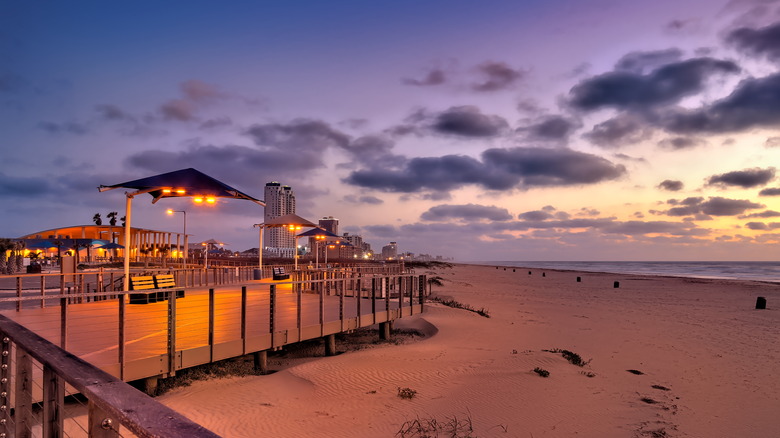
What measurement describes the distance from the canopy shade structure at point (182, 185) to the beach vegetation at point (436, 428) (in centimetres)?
742

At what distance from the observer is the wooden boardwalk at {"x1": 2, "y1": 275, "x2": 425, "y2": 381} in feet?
21.4

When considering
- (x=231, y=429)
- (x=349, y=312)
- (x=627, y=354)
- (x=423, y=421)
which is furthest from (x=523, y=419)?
(x=627, y=354)

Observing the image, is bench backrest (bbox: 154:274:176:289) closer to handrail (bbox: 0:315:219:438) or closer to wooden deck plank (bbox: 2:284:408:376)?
wooden deck plank (bbox: 2:284:408:376)

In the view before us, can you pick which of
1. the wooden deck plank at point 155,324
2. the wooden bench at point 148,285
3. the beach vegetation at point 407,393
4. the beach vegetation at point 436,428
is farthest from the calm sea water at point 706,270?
the wooden bench at point 148,285

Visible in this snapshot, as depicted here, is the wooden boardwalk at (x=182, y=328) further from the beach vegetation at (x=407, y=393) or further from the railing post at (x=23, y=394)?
the railing post at (x=23, y=394)

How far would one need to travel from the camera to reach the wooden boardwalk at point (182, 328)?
6.52 metres

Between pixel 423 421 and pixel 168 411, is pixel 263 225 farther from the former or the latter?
pixel 168 411

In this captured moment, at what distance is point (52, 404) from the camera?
2021 mm

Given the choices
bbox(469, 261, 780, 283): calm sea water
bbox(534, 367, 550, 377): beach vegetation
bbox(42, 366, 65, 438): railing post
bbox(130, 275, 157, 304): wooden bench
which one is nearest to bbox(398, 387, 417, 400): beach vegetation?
bbox(534, 367, 550, 377): beach vegetation

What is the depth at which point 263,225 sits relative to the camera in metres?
21.2

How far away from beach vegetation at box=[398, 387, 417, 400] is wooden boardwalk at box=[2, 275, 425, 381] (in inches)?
99.1

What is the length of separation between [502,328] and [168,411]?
1457 centimetres

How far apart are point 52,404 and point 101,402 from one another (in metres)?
0.89

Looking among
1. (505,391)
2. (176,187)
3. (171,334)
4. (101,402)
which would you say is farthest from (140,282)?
(101,402)
